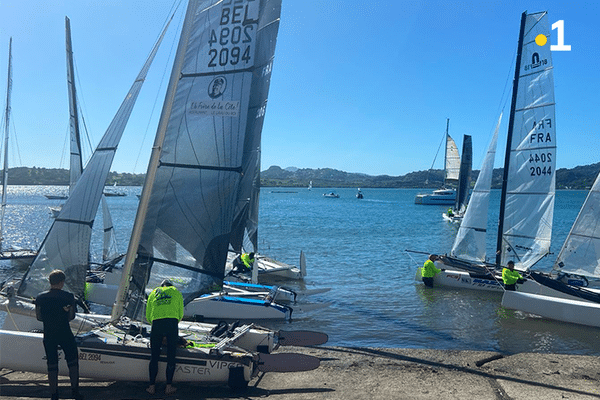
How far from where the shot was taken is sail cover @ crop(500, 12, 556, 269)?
679 inches

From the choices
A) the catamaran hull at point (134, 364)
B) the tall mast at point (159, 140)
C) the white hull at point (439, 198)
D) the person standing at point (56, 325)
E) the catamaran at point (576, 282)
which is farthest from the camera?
the white hull at point (439, 198)

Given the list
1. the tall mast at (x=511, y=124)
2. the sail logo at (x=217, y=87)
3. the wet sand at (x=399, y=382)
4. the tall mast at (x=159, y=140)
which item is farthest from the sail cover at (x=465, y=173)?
the tall mast at (x=159, y=140)

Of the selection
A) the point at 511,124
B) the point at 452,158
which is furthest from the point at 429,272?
the point at 452,158

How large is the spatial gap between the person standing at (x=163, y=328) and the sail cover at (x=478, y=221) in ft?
51.1

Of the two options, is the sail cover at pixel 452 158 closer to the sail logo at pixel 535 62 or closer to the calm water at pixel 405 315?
the calm water at pixel 405 315

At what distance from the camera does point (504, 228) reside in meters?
18.1

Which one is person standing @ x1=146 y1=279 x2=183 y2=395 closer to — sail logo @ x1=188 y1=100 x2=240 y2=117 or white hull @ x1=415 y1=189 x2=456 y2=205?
sail logo @ x1=188 y1=100 x2=240 y2=117

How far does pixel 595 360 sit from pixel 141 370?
7945mm

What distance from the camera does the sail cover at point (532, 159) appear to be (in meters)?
17.2

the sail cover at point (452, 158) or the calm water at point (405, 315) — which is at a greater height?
the sail cover at point (452, 158)

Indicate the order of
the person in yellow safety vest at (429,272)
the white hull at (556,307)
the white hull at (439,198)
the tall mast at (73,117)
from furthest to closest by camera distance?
the white hull at (439,198)
the person in yellow safety vest at (429,272)
the tall mast at (73,117)
the white hull at (556,307)

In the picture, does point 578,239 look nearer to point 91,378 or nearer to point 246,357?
point 246,357

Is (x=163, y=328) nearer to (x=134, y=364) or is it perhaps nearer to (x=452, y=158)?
(x=134, y=364)

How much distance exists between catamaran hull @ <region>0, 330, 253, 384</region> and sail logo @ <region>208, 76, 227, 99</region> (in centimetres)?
378
